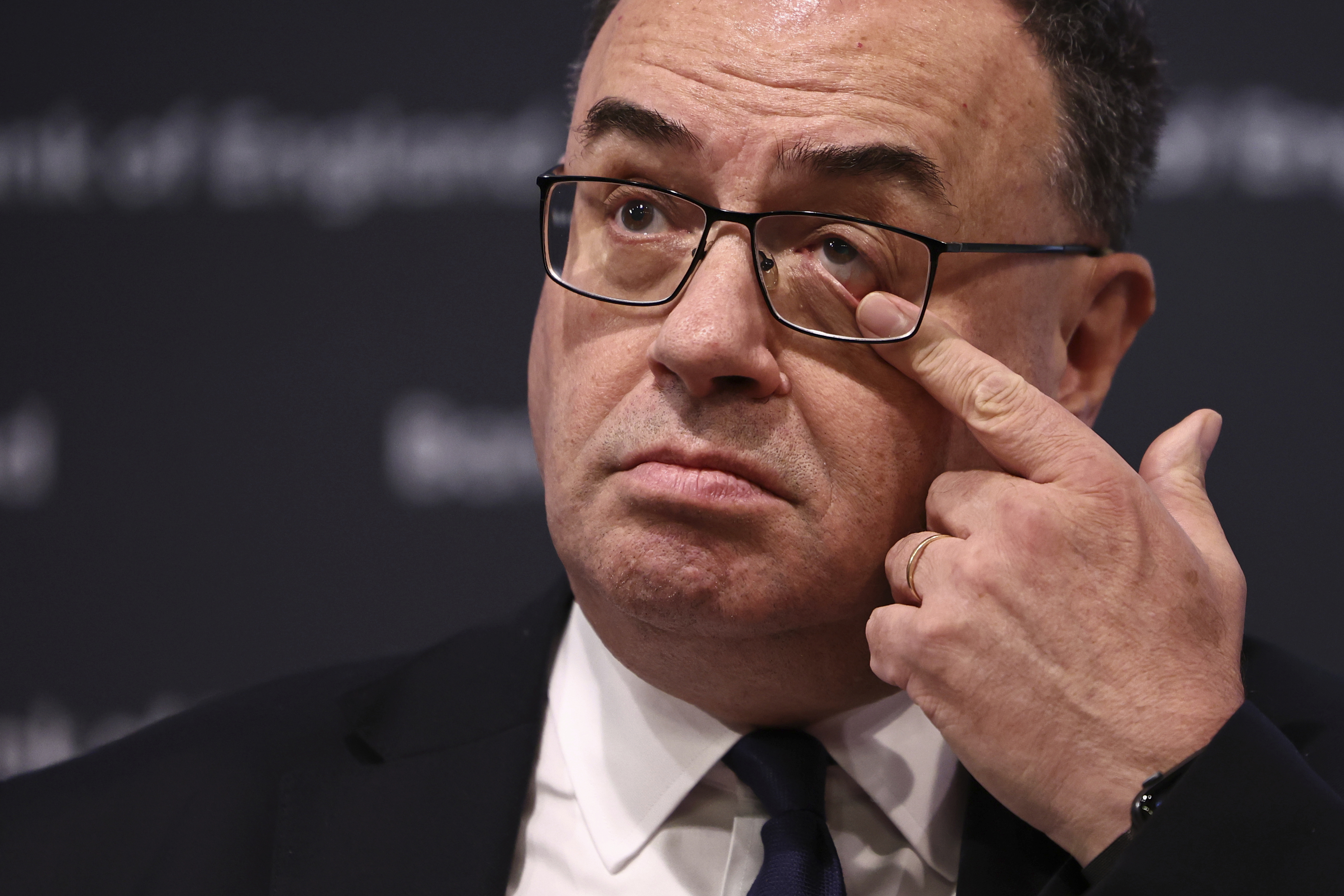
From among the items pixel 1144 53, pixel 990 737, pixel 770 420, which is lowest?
pixel 990 737

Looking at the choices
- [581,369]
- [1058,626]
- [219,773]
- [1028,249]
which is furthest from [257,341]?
[1058,626]

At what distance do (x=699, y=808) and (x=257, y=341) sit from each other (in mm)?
1374

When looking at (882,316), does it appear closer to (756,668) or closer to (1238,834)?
(756,668)

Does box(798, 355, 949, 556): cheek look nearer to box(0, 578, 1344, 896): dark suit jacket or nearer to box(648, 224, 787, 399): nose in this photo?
box(648, 224, 787, 399): nose

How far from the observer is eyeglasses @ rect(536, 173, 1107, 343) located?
52.3 inches

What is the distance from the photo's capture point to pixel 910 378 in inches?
53.6

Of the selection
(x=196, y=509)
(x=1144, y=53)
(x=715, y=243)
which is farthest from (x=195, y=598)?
(x=1144, y=53)

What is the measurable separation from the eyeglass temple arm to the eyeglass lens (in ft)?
0.15

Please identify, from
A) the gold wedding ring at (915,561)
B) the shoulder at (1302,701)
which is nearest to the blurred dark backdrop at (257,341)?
the gold wedding ring at (915,561)

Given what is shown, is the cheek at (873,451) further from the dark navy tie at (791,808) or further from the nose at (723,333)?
the dark navy tie at (791,808)

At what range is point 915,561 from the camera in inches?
51.3

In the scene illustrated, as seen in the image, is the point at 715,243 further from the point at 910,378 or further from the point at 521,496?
the point at 521,496

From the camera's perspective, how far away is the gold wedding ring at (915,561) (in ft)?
4.25

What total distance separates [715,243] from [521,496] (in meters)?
1.12
